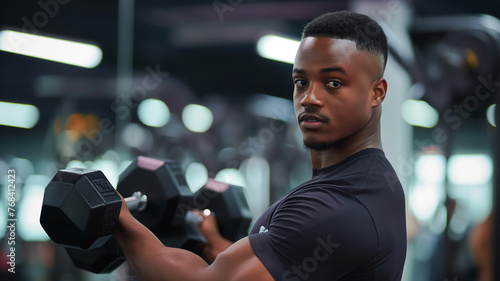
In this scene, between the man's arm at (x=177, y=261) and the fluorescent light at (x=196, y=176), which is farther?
the fluorescent light at (x=196, y=176)

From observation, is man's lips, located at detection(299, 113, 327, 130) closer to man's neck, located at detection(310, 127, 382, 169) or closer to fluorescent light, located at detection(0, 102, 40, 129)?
man's neck, located at detection(310, 127, 382, 169)

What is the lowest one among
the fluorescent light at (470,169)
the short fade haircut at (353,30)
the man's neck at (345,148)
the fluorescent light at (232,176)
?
the fluorescent light at (470,169)

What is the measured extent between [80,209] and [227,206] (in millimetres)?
707

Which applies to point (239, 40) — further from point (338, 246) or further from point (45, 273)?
point (338, 246)

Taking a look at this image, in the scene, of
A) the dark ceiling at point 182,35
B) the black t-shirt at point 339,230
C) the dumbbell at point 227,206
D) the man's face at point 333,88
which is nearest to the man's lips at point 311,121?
the man's face at point 333,88

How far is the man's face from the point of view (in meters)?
1.25

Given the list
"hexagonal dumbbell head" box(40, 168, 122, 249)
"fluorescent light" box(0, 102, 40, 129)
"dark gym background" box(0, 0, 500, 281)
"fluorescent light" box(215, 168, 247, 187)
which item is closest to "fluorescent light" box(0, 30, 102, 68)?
"dark gym background" box(0, 0, 500, 281)

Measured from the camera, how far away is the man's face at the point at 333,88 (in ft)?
4.12

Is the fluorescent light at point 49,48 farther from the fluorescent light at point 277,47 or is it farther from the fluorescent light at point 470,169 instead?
the fluorescent light at point 470,169

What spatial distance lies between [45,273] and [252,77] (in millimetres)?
4194

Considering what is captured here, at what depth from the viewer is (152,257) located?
1.27 m

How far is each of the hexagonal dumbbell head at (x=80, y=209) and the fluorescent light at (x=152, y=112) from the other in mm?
4723

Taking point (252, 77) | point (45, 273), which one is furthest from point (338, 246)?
point (252, 77)

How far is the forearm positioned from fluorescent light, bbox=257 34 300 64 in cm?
480
